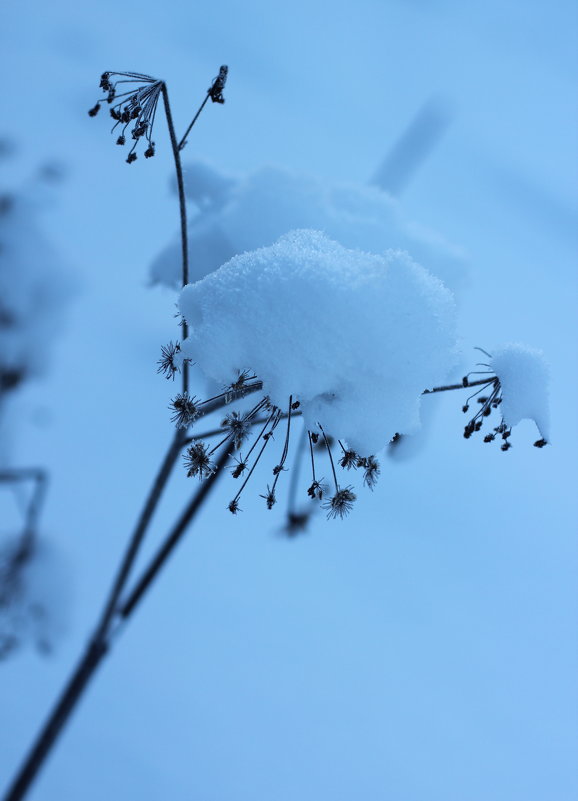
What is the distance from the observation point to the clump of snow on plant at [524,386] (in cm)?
150

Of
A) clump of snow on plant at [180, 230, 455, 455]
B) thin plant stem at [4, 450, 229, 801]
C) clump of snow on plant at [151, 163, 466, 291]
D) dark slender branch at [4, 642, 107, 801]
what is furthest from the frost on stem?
dark slender branch at [4, 642, 107, 801]

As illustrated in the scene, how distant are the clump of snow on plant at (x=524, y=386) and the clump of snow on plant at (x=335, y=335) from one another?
0.76ft

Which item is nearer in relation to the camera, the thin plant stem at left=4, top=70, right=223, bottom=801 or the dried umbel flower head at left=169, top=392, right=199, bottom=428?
the dried umbel flower head at left=169, top=392, right=199, bottom=428

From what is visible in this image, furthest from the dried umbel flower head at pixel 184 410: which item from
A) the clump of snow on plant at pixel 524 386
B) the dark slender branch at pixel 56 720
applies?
the dark slender branch at pixel 56 720

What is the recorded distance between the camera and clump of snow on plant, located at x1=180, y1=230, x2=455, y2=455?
4.47ft

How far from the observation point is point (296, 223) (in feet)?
6.86

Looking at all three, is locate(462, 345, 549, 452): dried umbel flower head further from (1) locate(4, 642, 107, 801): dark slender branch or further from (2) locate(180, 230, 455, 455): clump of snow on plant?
(1) locate(4, 642, 107, 801): dark slender branch

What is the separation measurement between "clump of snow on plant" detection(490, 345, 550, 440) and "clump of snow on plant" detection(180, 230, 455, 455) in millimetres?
232

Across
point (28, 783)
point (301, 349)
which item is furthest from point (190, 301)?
point (28, 783)

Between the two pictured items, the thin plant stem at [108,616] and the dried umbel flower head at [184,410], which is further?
the thin plant stem at [108,616]

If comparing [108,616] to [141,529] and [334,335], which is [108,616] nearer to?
[141,529]

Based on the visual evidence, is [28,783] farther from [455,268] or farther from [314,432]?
[455,268]

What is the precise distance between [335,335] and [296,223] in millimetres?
888

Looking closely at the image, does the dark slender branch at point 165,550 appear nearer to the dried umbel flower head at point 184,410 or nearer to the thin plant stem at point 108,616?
the thin plant stem at point 108,616
